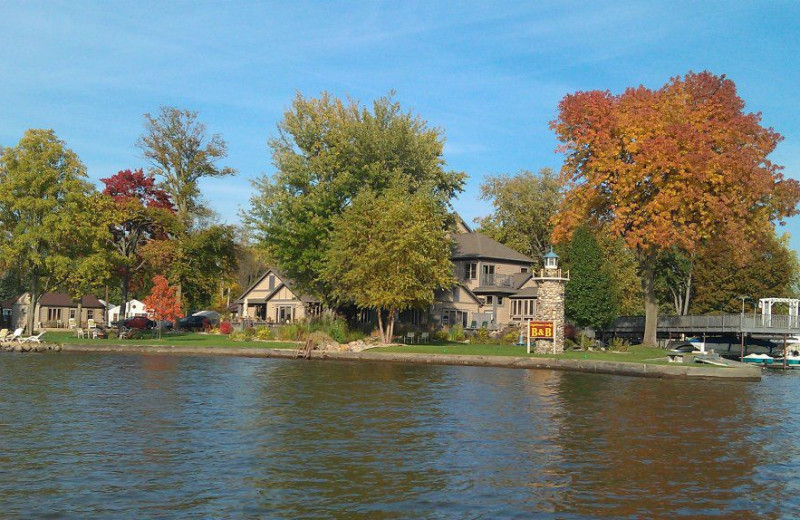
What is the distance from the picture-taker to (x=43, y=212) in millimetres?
63062

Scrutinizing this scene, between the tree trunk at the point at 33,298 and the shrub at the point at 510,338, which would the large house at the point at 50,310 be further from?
the shrub at the point at 510,338

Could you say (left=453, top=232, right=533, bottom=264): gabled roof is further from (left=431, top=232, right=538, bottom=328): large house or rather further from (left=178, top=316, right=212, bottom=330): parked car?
(left=178, top=316, right=212, bottom=330): parked car

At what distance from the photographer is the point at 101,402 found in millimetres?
28281

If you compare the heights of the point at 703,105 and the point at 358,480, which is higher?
the point at 703,105

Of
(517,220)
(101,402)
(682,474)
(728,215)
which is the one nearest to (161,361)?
(101,402)

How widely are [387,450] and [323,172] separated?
45.6 m

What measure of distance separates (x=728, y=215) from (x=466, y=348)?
2034 centimetres

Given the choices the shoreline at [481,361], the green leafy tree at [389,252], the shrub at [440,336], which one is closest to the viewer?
the shoreline at [481,361]

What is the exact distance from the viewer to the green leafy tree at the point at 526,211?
3615 inches

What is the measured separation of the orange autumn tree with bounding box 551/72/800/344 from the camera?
177 ft

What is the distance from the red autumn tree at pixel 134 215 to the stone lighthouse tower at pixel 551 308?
38.9 metres

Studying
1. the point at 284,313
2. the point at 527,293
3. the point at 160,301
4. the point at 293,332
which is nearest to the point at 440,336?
the point at 527,293

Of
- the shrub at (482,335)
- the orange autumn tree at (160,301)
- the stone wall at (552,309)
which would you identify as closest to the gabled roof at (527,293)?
the shrub at (482,335)

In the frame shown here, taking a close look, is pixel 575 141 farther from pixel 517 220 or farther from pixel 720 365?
pixel 517 220
